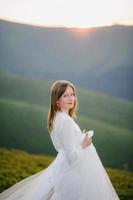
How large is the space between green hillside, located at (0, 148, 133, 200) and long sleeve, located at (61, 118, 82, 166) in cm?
41

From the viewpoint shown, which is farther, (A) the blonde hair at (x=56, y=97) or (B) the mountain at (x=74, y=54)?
(B) the mountain at (x=74, y=54)

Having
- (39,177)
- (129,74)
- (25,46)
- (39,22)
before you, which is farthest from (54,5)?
(39,177)

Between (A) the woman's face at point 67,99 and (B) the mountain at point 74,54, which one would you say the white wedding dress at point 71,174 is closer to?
(A) the woman's face at point 67,99

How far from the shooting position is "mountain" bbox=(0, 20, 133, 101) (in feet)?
10.9

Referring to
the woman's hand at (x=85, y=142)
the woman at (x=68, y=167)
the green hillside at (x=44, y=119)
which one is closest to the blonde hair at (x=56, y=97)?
the woman at (x=68, y=167)

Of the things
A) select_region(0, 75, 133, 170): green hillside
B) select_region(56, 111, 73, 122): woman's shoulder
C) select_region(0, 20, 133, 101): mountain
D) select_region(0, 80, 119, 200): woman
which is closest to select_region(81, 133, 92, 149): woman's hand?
select_region(0, 80, 119, 200): woman

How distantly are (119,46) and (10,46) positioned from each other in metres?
0.92

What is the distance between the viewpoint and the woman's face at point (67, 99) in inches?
121

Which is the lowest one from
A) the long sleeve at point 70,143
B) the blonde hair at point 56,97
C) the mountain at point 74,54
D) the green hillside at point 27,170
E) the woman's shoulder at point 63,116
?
the green hillside at point 27,170

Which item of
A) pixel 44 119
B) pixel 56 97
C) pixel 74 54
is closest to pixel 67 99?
pixel 56 97

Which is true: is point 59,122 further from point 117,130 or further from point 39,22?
point 39,22

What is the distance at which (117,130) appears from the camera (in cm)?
333

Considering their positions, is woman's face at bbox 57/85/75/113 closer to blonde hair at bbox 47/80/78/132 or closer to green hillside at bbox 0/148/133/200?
blonde hair at bbox 47/80/78/132

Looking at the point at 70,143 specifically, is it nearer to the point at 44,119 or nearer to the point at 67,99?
the point at 67,99
